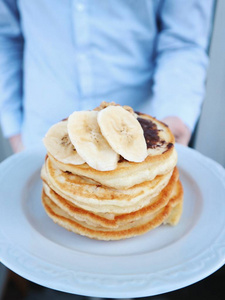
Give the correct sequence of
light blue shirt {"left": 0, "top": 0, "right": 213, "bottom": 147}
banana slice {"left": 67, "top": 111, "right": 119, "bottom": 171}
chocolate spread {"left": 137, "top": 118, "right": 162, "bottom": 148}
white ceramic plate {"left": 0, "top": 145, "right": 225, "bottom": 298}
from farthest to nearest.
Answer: light blue shirt {"left": 0, "top": 0, "right": 213, "bottom": 147} < chocolate spread {"left": 137, "top": 118, "right": 162, "bottom": 148} < banana slice {"left": 67, "top": 111, "right": 119, "bottom": 171} < white ceramic plate {"left": 0, "top": 145, "right": 225, "bottom": 298}

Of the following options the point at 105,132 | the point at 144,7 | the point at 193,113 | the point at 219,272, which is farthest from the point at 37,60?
the point at 219,272

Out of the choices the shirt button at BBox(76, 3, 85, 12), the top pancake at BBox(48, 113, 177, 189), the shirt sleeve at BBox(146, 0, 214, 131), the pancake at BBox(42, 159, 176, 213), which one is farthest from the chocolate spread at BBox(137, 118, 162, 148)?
the shirt button at BBox(76, 3, 85, 12)

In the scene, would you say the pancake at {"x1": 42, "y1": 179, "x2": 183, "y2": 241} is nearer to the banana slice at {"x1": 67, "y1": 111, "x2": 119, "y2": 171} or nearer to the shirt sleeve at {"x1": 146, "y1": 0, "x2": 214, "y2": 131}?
the banana slice at {"x1": 67, "y1": 111, "x2": 119, "y2": 171}

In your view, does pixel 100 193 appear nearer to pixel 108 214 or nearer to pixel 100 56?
pixel 108 214

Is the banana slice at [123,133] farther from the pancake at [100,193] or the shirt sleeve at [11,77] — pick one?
the shirt sleeve at [11,77]

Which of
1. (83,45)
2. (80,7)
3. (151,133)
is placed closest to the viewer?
(151,133)

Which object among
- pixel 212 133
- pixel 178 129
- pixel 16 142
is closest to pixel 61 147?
pixel 178 129

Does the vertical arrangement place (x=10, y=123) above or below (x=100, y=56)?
below
